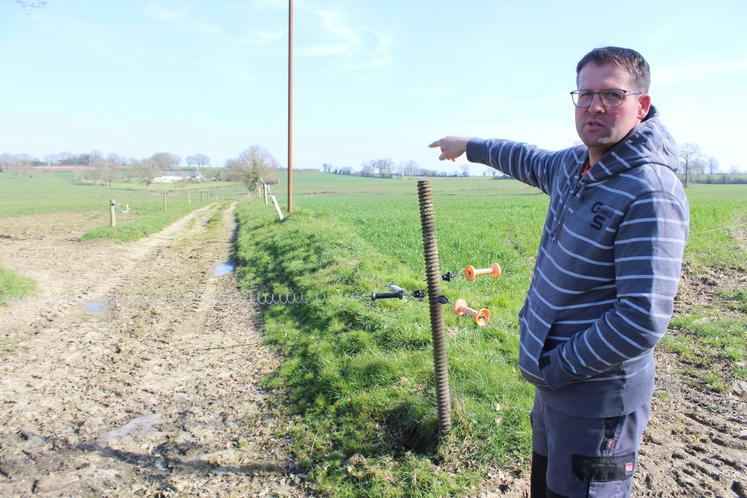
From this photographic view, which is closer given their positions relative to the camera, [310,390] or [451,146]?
[451,146]

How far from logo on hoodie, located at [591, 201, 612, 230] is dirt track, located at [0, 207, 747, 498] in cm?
235

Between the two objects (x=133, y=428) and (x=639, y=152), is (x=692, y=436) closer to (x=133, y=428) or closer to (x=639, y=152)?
(x=639, y=152)

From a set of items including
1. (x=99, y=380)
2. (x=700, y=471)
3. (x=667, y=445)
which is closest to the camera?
(x=700, y=471)

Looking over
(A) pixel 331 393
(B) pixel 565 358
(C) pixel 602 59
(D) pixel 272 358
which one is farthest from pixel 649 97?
(D) pixel 272 358

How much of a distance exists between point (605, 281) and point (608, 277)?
0.07ft

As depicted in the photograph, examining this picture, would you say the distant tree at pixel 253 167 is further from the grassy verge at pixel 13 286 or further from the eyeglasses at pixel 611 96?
the eyeglasses at pixel 611 96

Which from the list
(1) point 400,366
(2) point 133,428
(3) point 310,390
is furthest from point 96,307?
(1) point 400,366

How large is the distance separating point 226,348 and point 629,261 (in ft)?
19.9

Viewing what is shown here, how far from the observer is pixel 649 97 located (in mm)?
1960

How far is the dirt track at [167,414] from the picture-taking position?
386cm

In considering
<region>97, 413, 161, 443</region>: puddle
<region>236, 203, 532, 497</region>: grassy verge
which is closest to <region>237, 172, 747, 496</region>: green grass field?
<region>236, 203, 532, 497</region>: grassy verge

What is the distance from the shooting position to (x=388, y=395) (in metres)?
4.68

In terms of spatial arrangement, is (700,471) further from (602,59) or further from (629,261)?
(602,59)

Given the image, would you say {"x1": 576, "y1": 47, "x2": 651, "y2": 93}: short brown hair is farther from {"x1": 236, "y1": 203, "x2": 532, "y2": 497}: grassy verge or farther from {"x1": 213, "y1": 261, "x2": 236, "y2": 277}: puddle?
{"x1": 213, "y1": 261, "x2": 236, "y2": 277}: puddle
